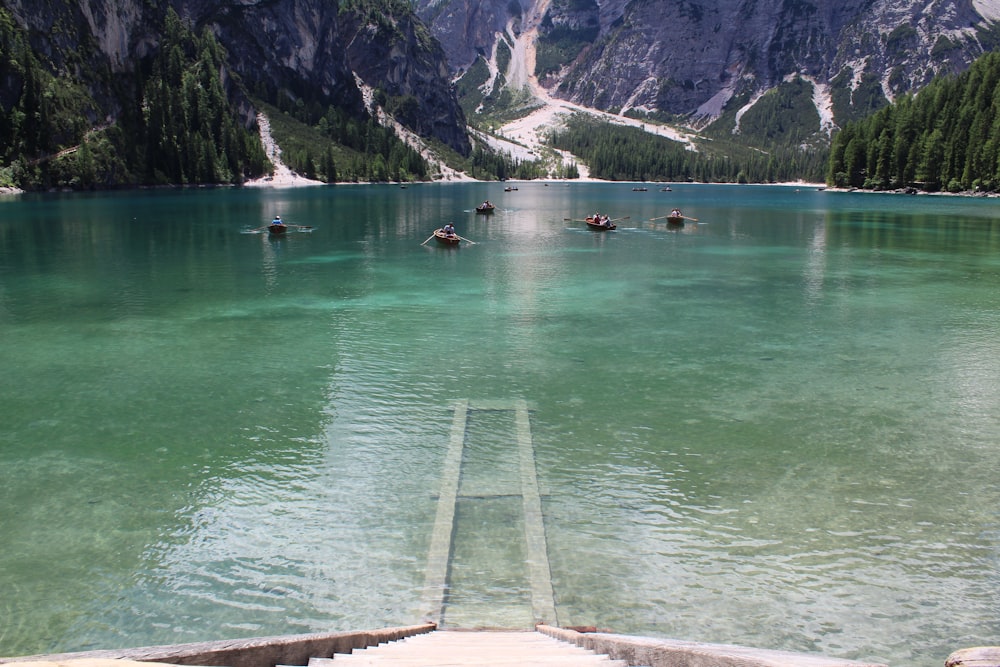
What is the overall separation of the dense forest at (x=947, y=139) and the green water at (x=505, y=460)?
144490 millimetres

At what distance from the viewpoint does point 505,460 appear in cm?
1962

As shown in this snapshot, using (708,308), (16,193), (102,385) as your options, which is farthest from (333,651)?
(16,193)

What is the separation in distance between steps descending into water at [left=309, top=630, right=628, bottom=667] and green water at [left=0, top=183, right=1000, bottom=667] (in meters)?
3.24

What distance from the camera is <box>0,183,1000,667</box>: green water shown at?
44.3 ft

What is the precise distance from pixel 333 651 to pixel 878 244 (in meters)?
79.7

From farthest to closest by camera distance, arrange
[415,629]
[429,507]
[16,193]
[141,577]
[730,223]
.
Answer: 1. [16,193]
2. [730,223]
3. [429,507]
4. [141,577]
5. [415,629]

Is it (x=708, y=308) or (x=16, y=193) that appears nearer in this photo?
(x=708, y=308)

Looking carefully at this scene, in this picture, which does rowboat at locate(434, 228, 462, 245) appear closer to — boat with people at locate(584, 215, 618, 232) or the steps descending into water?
boat with people at locate(584, 215, 618, 232)

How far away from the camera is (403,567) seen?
14.8 m

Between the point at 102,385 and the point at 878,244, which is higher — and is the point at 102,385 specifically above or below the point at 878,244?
below

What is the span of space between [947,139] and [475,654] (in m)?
209

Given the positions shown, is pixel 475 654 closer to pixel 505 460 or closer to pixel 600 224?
pixel 505 460

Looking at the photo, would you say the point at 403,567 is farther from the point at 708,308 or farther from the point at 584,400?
the point at 708,308

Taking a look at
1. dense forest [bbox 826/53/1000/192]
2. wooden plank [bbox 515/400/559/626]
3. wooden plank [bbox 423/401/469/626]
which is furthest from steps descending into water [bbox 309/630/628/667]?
dense forest [bbox 826/53/1000/192]
